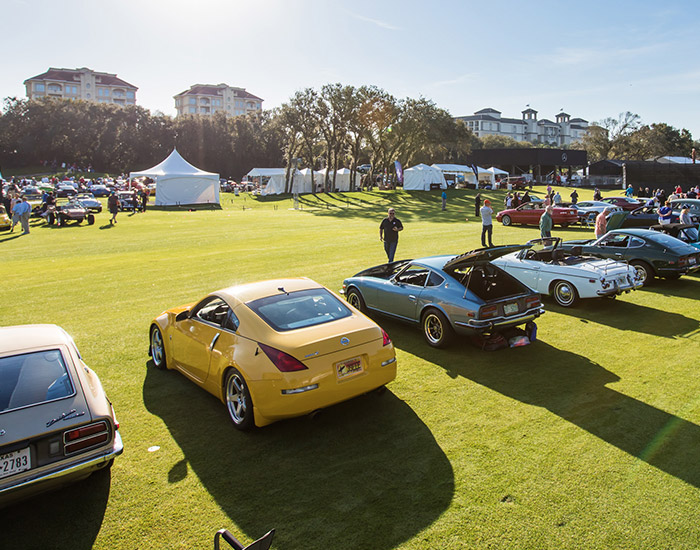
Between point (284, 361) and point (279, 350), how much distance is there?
14 centimetres

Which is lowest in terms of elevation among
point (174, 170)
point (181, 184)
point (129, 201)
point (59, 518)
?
point (59, 518)

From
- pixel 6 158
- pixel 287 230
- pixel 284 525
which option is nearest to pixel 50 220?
pixel 287 230

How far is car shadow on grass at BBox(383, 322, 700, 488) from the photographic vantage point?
479 centimetres

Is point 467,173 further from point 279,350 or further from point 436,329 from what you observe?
point 279,350

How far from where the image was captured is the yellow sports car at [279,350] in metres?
4.89

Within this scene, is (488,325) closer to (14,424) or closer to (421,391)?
(421,391)

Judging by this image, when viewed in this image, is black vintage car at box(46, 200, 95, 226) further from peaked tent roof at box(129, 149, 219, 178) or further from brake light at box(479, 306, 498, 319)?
brake light at box(479, 306, 498, 319)

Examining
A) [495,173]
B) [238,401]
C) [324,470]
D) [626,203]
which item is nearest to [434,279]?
[238,401]

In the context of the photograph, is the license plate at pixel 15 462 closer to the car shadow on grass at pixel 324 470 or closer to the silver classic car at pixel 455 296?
the car shadow on grass at pixel 324 470

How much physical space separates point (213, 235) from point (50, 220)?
42.1 ft

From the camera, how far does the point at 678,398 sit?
590 cm

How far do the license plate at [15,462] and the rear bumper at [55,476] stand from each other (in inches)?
2.7

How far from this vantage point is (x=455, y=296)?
7.49 meters

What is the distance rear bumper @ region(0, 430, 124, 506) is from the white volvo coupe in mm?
8141
